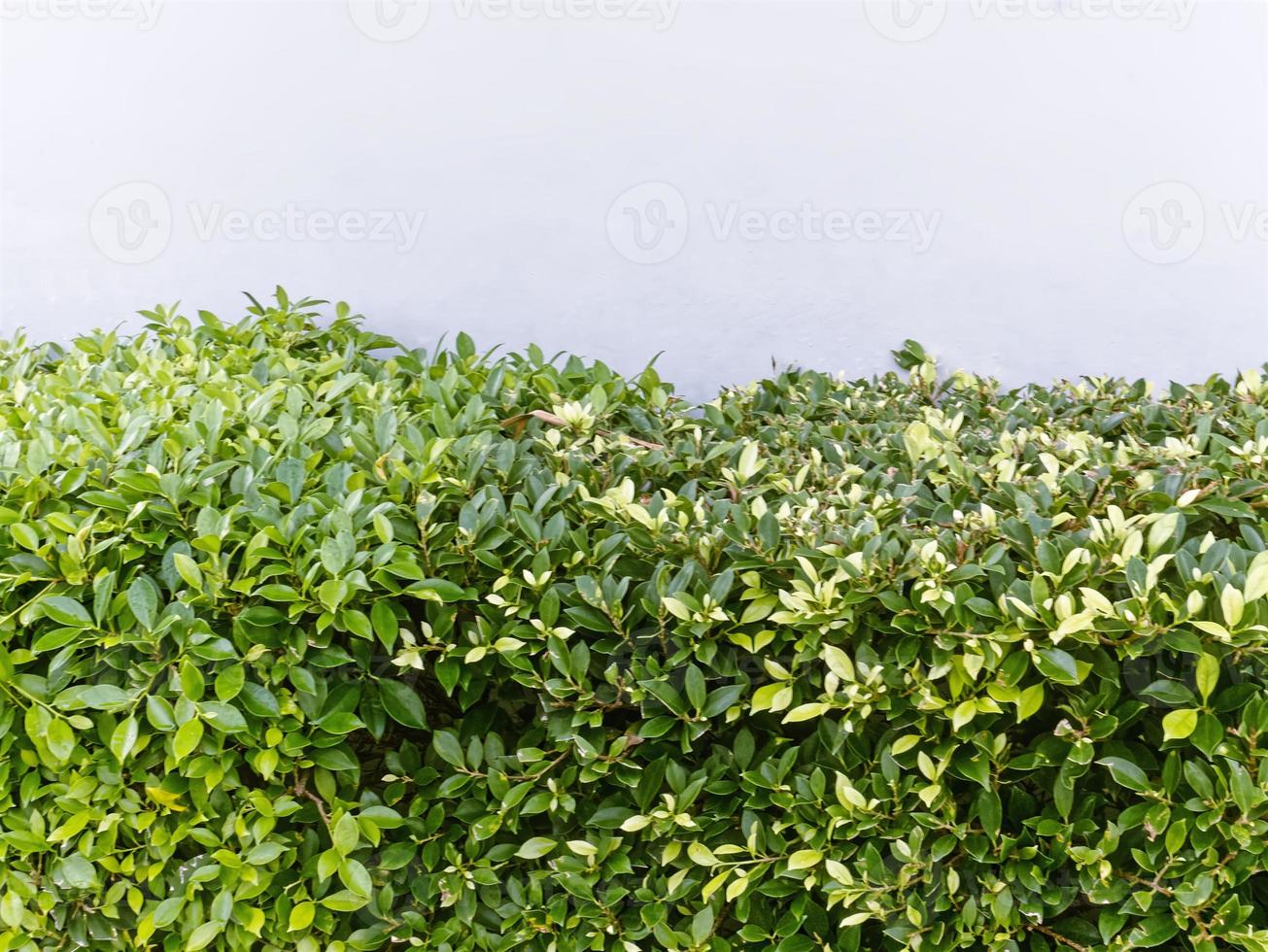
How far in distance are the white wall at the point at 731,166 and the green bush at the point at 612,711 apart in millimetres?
1456

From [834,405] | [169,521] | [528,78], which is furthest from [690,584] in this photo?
[528,78]

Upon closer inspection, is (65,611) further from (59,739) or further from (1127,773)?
(1127,773)

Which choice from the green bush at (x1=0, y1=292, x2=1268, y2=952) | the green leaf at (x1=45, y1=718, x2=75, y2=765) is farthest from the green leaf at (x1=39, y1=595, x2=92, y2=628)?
the green leaf at (x1=45, y1=718, x2=75, y2=765)

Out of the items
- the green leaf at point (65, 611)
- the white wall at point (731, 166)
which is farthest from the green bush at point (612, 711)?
the white wall at point (731, 166)

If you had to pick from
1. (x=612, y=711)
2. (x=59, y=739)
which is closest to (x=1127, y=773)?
(x=612, y=711)

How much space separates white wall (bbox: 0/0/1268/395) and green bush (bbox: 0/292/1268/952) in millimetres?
1456

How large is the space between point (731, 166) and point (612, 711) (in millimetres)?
2051

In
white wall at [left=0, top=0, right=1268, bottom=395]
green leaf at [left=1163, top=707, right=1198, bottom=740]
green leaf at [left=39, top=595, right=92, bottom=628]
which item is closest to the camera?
green leaf at [left=1163, top=707, right=1198, bottom=740]

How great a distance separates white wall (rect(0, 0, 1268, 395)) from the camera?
123 inches

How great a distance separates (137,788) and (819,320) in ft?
7.97

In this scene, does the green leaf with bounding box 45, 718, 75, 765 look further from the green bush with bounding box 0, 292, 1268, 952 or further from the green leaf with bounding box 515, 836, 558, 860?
the green leaf with bounding box 515, 836, 558, 860

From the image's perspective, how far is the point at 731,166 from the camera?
10.4 ft

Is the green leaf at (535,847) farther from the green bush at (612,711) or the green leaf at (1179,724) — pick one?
the green leaf at (1179,724)

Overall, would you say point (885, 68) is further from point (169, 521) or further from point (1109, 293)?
point (169, 521)
